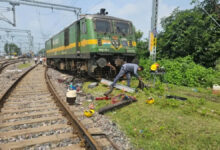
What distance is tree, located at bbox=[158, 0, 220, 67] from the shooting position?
1094 cm

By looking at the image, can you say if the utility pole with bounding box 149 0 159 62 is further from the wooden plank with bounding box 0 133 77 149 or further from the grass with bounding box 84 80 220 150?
the wooden plank with bounding box 0 133 77 149

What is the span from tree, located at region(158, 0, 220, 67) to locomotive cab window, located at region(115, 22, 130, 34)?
13.4 feet

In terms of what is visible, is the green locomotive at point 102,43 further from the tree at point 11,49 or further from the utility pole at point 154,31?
the tree at point 11,49

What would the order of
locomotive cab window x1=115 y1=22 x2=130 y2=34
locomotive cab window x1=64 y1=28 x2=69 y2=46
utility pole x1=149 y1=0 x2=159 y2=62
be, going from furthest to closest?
locomotive cab window x1=64 y1=28 x2=69 y2=46 < locomotive cab window x1=115 y1=22 x2=130 y2=34 < utility pole x1=149 y1=0 x2=159 y2=62

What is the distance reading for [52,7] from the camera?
55.9 ft

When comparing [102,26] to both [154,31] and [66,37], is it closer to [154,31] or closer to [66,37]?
[154,31]

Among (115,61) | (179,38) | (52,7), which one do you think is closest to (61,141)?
(115,61)

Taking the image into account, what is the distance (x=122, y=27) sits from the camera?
9.55 meters

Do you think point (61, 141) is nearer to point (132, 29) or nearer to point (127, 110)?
point (127, 110)

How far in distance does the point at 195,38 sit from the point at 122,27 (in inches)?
200

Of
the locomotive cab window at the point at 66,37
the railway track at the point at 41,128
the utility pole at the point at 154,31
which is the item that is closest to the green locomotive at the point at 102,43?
the utility pole at the point at 154,31

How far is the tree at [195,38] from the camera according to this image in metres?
10.9

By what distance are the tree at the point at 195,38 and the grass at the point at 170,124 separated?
239 inches

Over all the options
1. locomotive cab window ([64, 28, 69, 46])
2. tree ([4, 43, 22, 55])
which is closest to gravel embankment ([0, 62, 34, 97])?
locomotive cab window ([64, 28, 69, 46])
